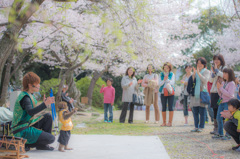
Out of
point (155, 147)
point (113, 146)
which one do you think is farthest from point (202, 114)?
point (113, 146)

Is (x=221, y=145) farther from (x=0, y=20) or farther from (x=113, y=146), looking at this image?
(x=0, y=20)

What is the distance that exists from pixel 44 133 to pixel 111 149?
1139 millimetres

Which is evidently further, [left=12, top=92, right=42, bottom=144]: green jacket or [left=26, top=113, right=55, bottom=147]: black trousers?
[left=26, top=113, right=55, bottom=147]: black trousers

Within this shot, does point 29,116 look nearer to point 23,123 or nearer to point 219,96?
point 23,123

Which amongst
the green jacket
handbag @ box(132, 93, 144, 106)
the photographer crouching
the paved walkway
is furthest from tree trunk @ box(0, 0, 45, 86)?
handbag @ box(132, 93, 144, 106)

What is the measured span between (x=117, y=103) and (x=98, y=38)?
9.42 meters

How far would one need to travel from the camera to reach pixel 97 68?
55.4ft

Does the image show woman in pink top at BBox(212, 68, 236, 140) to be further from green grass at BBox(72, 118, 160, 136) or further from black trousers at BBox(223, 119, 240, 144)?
green grass at BBox(72, 118, 160, 136)

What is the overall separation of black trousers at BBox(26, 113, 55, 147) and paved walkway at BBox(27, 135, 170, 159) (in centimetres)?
14

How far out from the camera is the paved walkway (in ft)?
13.0

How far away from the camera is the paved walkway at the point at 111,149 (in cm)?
397

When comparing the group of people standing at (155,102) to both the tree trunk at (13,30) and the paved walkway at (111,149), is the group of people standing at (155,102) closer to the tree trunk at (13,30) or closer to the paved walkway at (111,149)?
the paved walkway at (111,149)

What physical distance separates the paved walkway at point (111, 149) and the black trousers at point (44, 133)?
14 centimetres

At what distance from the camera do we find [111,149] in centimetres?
447
